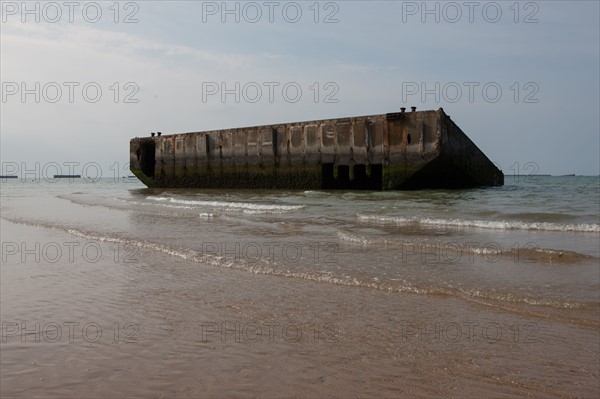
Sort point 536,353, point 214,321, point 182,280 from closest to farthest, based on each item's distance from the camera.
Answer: point 536,353 < point 214,321 < point 182,280

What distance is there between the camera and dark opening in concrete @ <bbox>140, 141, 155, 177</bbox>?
2931cm

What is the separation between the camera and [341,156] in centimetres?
1980

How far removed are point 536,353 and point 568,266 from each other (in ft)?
9.44

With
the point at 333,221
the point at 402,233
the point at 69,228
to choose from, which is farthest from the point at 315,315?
the point at 69,228

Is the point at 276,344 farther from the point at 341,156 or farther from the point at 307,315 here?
the point at 341,156

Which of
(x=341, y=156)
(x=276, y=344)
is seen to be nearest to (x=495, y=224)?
(x=276, y=344)

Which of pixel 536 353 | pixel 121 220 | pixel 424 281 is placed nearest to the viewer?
pixel 536 353

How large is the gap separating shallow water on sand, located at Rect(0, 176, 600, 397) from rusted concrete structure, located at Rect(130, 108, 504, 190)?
9440mm

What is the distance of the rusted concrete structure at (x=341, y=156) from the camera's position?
17.7m

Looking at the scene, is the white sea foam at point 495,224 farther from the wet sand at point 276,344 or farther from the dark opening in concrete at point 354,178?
the dark opening in concrete at point 354,178

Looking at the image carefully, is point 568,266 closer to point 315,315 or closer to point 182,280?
point 315,315

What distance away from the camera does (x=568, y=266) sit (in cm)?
553

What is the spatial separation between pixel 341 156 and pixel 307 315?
16.1 meters

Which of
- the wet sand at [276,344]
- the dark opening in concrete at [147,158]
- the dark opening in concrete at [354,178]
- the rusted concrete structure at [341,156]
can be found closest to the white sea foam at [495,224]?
the wet sand at [276,344]
